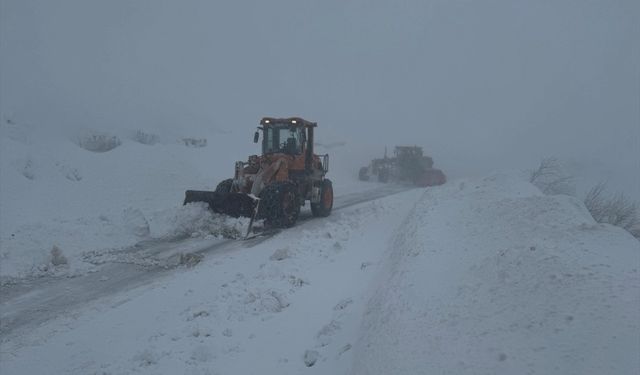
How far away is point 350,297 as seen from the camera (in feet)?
22.4

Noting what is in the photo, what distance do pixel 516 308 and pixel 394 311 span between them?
4.13ft

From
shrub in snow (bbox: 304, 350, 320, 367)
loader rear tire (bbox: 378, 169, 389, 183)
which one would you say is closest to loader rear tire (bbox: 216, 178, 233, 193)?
shrub in snow (bbox: 304, 350, 320, 367)

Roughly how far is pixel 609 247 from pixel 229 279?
16.8 ft

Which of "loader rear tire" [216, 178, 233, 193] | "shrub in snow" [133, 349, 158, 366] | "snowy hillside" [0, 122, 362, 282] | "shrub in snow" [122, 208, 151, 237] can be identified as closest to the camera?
"shrub in snow" [133, 349, 158, 366]

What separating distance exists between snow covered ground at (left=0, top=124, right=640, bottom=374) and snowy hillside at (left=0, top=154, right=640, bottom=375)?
0.06 feet

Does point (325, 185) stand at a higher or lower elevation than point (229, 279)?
higher

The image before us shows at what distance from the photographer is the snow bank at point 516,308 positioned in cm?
347

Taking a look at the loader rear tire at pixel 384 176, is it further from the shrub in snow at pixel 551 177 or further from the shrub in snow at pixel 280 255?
the shrub in snow at pixel 280 255

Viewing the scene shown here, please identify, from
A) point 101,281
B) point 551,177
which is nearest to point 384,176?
point 551,177

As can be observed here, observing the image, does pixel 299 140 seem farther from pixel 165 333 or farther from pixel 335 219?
pixel 165 333

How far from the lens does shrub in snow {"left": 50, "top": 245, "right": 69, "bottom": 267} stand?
8672 millimetres

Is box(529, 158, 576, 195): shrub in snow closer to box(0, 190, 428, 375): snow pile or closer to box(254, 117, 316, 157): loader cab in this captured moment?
box(254, 117, 316, 157): loader cab

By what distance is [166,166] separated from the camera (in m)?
18.3

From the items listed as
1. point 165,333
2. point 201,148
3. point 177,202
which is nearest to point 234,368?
point 165,333
